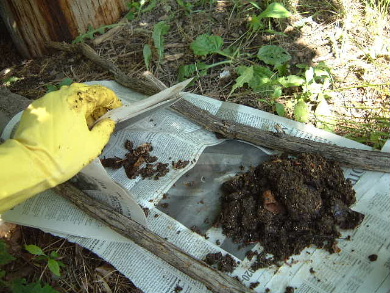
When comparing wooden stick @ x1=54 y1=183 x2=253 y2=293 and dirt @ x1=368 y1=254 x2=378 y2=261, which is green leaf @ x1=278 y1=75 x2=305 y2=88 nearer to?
dirt @ x1=368 y1=254 x2=378 y2=261

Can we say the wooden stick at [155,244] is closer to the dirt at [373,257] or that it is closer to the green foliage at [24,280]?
the green foliage at [24,280]

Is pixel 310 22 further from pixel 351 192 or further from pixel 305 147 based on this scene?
pixel 351 192

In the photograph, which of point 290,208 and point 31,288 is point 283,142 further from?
point 31,288

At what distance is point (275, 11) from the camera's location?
2.39m

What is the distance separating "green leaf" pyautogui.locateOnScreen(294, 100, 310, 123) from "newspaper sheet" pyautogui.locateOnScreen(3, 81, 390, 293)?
0.06 metres

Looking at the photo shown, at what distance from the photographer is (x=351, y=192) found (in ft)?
5.51

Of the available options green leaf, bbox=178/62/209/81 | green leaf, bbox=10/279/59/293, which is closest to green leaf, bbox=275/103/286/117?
green leaf, bbox=178/62/209/81

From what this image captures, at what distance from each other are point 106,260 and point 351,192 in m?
1.09

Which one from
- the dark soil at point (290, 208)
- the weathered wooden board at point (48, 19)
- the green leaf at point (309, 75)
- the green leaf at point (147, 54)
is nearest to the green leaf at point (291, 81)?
the green leaf at point (309, 75)

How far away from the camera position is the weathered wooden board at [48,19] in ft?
7.86

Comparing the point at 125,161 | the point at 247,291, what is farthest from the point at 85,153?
the point at 247,291

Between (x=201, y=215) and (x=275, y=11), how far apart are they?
140 cm

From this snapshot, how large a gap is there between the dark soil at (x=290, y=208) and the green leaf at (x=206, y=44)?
0.93m

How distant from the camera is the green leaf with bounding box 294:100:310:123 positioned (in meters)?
2.03
